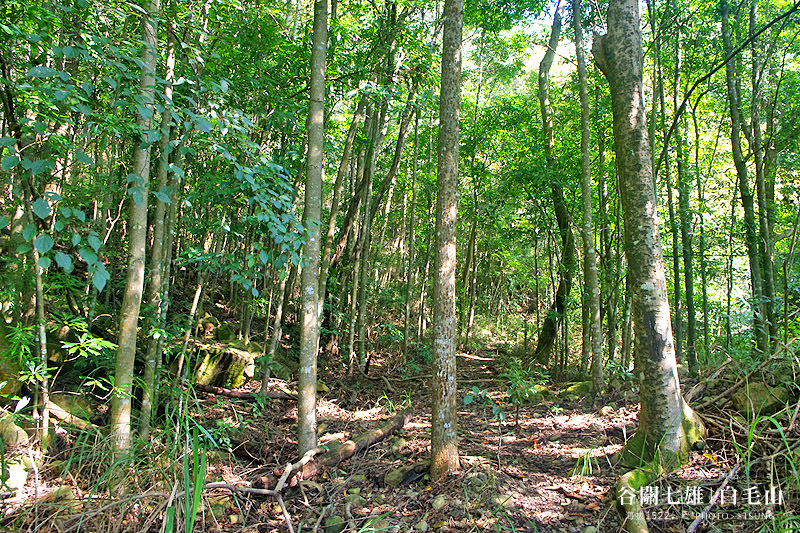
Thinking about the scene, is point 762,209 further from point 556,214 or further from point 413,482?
point 413,482

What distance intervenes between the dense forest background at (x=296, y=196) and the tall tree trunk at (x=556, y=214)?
0.06 meters

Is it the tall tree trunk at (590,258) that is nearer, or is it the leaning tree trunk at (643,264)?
the leaning tree trunk at (643,264)

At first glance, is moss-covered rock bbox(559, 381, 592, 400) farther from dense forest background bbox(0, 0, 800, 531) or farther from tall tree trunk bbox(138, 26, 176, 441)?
tall tree trunk bbox(138, 26, 176, 441)

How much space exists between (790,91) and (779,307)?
152 inches

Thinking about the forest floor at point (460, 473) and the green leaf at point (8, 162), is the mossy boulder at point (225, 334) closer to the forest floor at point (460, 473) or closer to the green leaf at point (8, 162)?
the forest floor at point (460, 473)

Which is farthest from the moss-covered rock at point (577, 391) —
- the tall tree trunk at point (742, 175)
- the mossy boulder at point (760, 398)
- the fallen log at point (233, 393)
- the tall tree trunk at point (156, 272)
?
the tall tree trunk at point (156, 272)

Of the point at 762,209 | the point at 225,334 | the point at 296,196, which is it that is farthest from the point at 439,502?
the point at 762,209

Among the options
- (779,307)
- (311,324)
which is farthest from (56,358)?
(779,307)

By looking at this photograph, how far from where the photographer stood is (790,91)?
741 centimetres

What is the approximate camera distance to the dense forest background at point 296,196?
3.06 m

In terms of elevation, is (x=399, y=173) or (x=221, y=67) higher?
(x=399, y=173)

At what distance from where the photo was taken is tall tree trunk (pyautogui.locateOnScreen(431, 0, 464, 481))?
386cm

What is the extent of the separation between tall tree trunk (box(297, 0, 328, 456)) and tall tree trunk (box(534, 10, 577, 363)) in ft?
18.1

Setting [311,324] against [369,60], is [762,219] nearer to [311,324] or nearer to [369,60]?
[369,60]
